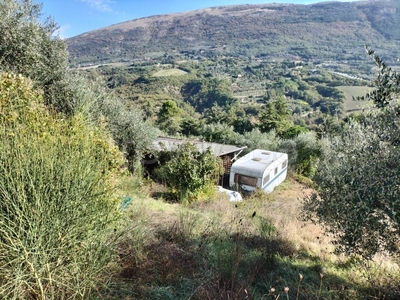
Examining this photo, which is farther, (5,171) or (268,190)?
(268,190)

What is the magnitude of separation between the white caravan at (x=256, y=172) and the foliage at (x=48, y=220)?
12.0 m

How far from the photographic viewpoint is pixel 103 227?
2.67 meters

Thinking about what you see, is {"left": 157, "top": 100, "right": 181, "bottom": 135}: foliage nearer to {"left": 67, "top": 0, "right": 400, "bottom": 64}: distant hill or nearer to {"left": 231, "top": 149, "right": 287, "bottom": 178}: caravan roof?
{"left": 231, "top": 149, "right": 287, "bottom": 178}: caravan roof

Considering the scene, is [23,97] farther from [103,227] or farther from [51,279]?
[51,279]

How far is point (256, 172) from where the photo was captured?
14.7 m

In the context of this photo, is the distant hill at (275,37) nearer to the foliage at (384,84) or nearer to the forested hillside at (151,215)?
the forested hillside at (151,215)

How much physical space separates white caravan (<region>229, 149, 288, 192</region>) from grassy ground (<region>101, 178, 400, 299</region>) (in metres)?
8.39

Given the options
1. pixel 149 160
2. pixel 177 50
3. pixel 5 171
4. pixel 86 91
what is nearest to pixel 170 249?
pixel 5 171

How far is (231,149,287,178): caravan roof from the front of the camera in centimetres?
1477

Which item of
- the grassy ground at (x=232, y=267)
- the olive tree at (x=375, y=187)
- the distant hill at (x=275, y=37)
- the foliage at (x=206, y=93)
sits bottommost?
the foliage at (x=206, y=93)

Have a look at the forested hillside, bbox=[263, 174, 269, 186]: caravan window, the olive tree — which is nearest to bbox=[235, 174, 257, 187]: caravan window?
bbox=[263, 174, 269, 186]: caravan window

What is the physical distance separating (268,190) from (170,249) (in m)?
12.5

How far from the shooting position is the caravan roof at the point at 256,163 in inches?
581

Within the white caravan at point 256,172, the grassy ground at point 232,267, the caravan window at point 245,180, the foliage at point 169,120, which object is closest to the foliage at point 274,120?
the foliage at point 169,120
